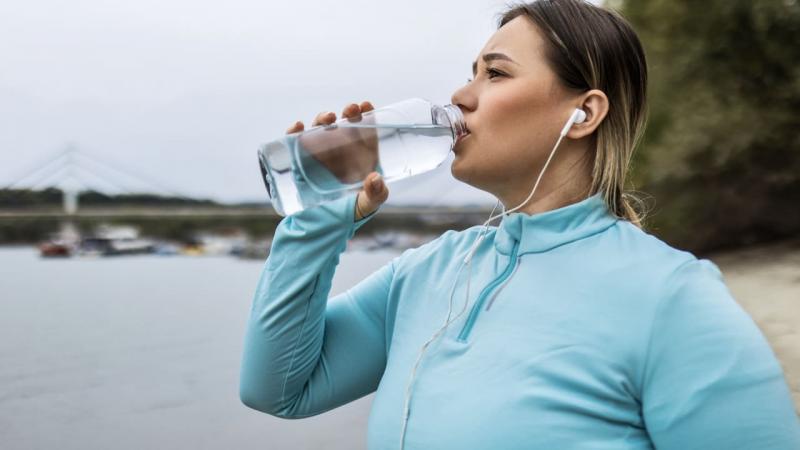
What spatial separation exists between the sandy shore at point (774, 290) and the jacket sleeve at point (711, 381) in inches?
112

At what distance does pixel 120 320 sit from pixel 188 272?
0.72 metres

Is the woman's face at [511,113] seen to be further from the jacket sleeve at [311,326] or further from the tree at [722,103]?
the tree at [722,103]

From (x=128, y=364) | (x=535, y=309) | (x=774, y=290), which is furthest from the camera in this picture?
(x=774, y=290)

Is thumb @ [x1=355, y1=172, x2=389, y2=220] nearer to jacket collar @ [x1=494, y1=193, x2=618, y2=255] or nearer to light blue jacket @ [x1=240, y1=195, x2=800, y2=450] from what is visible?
light blue jacket @ [x1=240, y1=195, x2=800, y2=450]

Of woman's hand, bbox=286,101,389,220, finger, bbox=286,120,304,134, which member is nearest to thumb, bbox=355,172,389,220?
woman's hand, bbox=286,101,389,220

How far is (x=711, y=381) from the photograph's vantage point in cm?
64

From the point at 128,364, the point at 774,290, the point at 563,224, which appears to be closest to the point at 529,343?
the point at 563,224

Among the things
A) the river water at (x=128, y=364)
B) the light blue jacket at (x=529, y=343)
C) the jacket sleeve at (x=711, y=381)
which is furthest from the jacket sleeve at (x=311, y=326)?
the river water at (x=128, y=364)

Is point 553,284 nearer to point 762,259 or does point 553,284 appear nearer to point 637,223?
point 637,223

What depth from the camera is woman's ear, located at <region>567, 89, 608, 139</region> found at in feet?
2.75

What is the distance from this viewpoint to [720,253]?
7410 mm

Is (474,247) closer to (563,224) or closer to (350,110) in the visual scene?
(563,224)

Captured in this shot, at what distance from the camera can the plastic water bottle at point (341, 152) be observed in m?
0.87

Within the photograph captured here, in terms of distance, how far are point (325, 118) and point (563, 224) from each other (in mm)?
301
